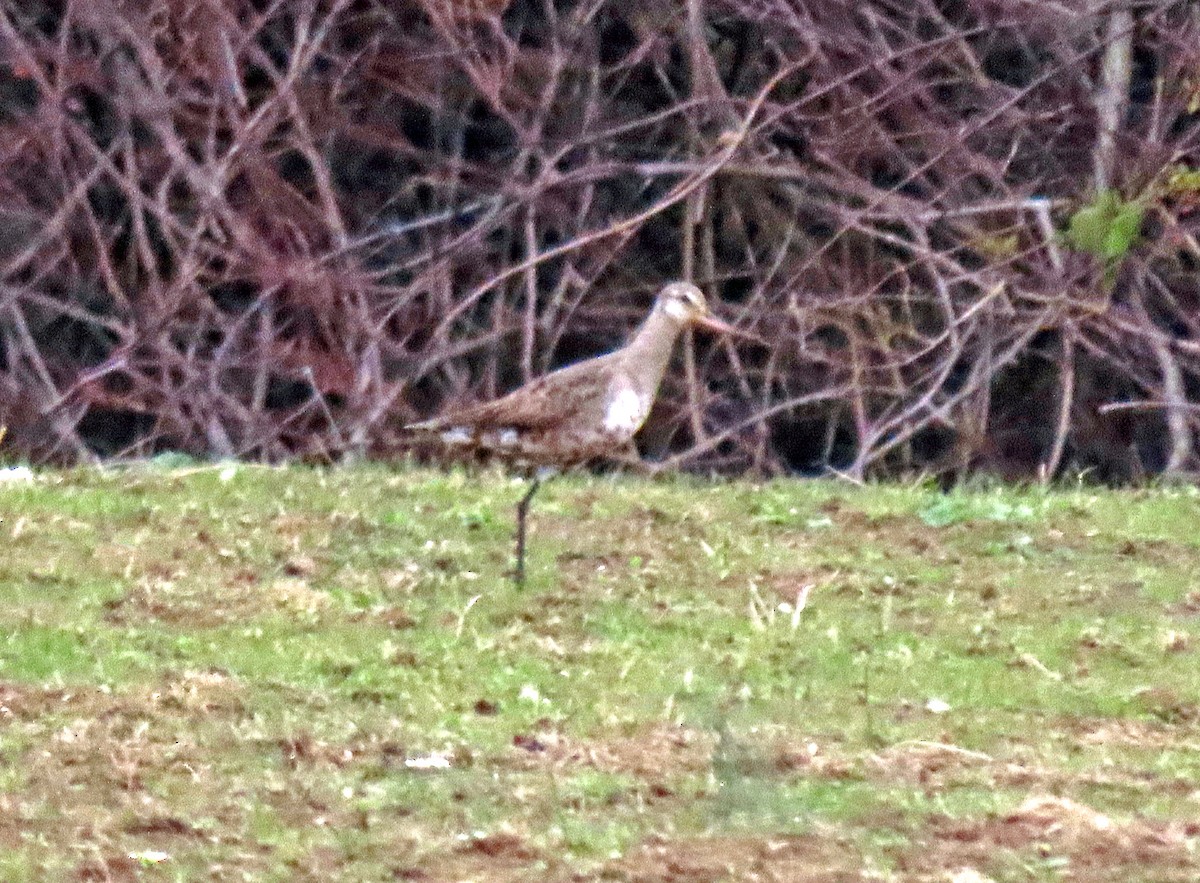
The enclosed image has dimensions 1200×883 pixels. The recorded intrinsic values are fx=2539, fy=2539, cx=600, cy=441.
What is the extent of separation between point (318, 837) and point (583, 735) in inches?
41.0

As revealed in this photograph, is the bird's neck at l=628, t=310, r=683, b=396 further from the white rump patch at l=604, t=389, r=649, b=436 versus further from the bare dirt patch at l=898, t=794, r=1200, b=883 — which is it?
the bare dirt patch at l=898, t=794, r=1200, b=883

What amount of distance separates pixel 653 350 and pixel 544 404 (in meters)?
0.65

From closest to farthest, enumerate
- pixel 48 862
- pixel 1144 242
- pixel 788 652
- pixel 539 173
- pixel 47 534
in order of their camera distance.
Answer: pixel 48 862
pixel 788 652
pixel 47 534
pixel 1144 242
pixel 539 173

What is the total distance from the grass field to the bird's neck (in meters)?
0.51

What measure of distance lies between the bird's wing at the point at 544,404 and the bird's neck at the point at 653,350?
6.3 inches

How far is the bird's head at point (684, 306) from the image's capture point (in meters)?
8.70

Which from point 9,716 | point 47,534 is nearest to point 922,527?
point 47,534

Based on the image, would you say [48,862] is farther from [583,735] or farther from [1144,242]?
[1144,242]

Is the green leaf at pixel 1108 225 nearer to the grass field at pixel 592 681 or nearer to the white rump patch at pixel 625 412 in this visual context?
the grass field at pixel 592 681

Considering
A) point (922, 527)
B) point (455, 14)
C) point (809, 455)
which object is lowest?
point (809, 455)

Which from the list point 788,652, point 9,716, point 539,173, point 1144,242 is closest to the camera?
point 9,716

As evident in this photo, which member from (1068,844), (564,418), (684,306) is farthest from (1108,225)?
(1068,844)

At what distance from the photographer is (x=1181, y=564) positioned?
26.0 ft

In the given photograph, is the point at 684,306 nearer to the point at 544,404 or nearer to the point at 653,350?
the point at 653,350
